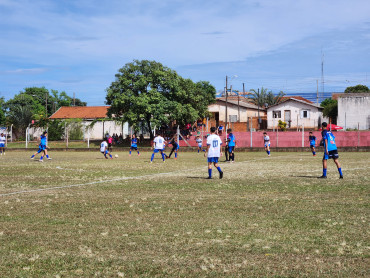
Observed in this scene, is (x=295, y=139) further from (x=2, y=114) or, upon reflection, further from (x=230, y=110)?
(x=2, y=114)

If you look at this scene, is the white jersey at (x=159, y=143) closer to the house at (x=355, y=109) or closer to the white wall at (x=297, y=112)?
the house at (x=355, y=109)

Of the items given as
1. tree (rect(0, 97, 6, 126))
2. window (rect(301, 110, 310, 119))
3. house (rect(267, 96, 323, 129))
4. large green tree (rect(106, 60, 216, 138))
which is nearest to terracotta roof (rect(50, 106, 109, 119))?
tree (rect(0, 97, 6, 126))

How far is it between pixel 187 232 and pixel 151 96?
48.8 metres

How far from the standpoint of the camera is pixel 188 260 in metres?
5.64

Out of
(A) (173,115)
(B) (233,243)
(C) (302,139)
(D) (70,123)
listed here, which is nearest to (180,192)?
(B) (233,243)

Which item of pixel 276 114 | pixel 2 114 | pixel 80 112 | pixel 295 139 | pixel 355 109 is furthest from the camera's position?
pixel 2 114

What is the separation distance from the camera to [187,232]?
718cm

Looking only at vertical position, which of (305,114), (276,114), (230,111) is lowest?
(305,114)

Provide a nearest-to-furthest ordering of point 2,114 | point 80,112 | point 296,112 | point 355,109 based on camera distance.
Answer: point 355,109
point 296,112
point 80,112
point 2,114

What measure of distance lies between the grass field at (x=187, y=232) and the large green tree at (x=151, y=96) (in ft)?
138

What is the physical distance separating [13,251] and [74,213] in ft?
9.71

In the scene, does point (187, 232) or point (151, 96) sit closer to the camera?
point (187, 232)

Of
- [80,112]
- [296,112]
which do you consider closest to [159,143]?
[296,112]

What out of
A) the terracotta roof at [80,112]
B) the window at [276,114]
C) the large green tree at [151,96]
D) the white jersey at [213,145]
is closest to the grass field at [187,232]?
the white jersey at [213,145]
